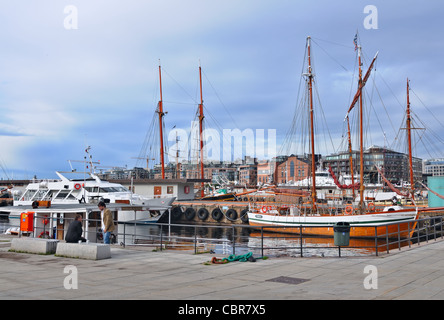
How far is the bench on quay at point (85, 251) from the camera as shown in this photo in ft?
44.8

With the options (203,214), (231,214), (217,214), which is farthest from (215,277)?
(203,214)

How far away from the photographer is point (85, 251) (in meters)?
13.8

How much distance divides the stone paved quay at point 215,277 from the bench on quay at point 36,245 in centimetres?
36

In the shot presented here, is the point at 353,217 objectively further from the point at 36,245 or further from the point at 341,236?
the point at 36,245

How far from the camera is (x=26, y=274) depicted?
10984 millimetres

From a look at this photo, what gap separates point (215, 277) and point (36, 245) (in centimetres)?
793

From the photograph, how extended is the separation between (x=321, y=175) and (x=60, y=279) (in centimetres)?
10583

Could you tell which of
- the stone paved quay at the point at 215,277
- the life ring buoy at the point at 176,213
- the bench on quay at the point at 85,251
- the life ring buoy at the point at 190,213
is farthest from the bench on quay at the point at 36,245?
the life ring buoy at the point at 176,213

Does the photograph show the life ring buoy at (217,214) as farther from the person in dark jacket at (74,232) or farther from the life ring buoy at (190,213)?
the person in dark jacket at (74,232)

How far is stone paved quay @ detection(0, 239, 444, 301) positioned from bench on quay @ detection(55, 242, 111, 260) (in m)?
0.26

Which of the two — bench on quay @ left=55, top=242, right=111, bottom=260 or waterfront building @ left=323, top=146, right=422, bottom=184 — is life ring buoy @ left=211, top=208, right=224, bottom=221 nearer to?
bench on quay @ left=55, top=242, right=111, bottom=260

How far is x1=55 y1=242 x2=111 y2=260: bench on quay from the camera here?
44.8 feet
